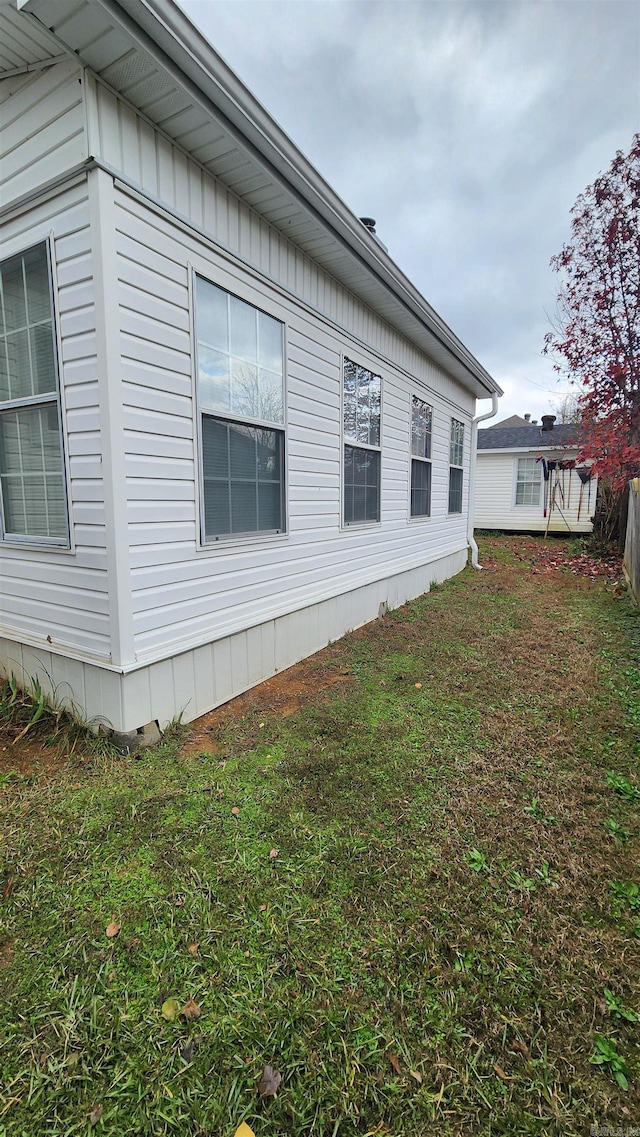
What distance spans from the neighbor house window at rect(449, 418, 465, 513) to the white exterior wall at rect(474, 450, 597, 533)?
23.4 feet

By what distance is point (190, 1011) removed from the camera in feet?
4.69

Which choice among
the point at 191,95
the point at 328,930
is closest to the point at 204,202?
the point at 191,95

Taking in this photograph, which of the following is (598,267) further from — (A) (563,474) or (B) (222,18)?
(B) (222,18)

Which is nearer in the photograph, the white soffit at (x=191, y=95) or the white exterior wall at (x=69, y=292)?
the white soffit at (x=191, y=95)

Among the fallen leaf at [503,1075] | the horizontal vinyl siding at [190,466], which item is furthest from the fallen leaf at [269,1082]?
the horizontal vinyl siding at [190,466]

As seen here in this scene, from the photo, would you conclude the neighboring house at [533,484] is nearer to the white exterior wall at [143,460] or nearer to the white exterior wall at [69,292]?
the white exterior wall at [143,460]

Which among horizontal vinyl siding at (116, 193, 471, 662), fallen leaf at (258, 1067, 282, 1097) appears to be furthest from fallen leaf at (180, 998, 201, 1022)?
horizontal vinyl siding at (116, 193, 471, 662)

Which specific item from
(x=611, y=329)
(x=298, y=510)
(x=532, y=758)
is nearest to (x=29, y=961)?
(x=532, y=758)

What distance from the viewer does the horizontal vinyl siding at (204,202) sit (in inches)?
99.5

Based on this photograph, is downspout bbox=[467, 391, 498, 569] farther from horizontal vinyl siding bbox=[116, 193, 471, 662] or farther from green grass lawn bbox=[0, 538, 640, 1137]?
green grass lawn bbox=[0, 538, 640, 1137]

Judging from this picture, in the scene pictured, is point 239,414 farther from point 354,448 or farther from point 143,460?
point 354,448

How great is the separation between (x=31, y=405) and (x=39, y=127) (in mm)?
1482

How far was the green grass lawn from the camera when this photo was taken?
124 cm

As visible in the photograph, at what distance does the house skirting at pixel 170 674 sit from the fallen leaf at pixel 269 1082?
1.80 m
